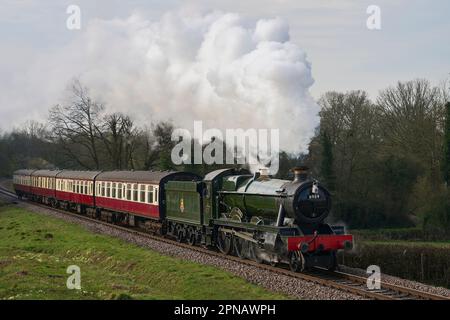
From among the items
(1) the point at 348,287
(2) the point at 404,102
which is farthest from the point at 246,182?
(2) the point at 404,102

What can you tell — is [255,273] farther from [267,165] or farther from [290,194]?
[267,165]

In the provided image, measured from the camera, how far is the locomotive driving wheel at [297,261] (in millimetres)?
15784

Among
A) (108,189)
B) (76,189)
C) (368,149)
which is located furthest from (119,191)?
(368,149)

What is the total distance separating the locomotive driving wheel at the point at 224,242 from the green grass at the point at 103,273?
2.01 metres

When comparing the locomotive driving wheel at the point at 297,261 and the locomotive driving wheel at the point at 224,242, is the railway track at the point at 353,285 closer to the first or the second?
the locomotive driving wheel at the point at 297,261

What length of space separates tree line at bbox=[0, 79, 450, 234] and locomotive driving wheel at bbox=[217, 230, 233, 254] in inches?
818

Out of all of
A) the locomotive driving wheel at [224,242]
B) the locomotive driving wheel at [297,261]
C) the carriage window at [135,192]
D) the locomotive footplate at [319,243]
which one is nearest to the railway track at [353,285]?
the locomotive driving wheel at [297,261]

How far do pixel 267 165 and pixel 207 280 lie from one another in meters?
6.47

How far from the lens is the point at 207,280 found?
15117 millimetres

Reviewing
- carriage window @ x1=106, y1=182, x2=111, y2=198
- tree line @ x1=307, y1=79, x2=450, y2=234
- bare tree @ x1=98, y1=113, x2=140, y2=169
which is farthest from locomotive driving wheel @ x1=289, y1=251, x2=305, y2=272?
bare tree @ x1=98, y1=113, x2=140, y2=169

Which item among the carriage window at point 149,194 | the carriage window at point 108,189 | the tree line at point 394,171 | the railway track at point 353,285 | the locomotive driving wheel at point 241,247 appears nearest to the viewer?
the railway track at point 353,285

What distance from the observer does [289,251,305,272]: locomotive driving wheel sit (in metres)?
15.8
